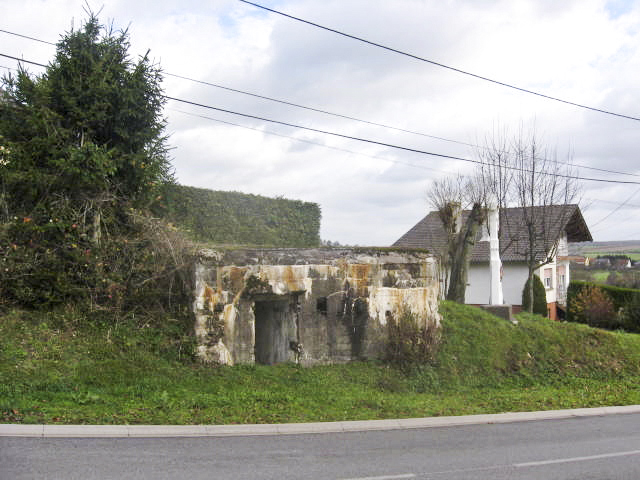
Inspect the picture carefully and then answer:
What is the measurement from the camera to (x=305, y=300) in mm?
11797

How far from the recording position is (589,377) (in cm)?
1386

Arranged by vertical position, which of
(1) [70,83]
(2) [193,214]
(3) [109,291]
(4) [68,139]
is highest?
(1) [70,83]

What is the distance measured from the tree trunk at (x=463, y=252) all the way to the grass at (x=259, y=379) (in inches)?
140

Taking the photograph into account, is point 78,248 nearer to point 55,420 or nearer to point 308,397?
point 55,420

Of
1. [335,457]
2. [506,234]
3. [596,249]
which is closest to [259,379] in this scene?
[335,457]

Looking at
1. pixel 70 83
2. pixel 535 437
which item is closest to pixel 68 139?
pixel 70 83

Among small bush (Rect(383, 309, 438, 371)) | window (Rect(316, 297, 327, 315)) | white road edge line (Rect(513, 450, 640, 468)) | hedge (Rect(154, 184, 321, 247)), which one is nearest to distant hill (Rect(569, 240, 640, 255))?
hedge (Rect(154, 184, 321, 247))

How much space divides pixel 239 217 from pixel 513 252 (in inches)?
664

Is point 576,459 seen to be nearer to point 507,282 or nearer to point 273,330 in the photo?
point 273,330

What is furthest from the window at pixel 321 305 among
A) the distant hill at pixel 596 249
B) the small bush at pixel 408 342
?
the distant hill at pixel 596 249

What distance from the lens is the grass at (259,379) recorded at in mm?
8516

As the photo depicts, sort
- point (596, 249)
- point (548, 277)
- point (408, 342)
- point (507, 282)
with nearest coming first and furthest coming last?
point (408, 342) → point (507, 282) → point (548, 277) → point (596, 249)

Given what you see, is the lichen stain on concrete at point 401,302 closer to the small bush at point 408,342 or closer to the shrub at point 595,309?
the small bush at point 408,342

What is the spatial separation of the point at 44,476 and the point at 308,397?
5.05 metres
